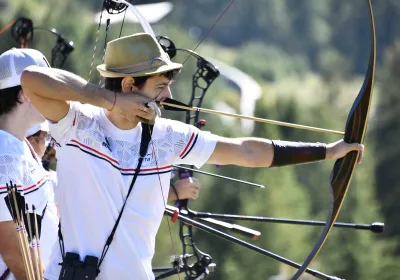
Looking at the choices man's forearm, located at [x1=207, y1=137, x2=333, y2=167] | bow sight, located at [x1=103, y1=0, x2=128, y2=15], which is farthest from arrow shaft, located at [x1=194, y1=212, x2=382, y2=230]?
bow sight, located at [x1=103, y1=0, x2=128, y2=15]

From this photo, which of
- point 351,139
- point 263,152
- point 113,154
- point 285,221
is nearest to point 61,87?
point 113,154

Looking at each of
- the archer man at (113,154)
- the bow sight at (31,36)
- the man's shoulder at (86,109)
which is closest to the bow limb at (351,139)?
the archer man at (113,154)

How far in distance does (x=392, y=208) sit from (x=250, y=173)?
10.3 meters

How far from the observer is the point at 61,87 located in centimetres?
439

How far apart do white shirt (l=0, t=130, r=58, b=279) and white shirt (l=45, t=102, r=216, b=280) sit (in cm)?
33

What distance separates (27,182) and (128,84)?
0.67 meters

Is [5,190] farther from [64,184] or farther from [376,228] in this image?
[376,228]

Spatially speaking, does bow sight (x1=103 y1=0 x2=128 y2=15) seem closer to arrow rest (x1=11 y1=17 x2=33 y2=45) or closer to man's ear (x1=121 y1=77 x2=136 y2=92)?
man's ear (x1=121 y1=77 x2=136 y2=92)

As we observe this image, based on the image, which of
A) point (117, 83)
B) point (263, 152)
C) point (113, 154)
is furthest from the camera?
point (263, 152)

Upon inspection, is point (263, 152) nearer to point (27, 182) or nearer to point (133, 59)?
point (133, 59)

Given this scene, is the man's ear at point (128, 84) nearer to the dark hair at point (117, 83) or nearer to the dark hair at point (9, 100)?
the dark hair at point (117, 83)

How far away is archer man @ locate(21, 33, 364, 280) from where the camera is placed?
445 centimetres

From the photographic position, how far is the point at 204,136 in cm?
471

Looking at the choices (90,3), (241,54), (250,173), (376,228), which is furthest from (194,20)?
(376,228)
